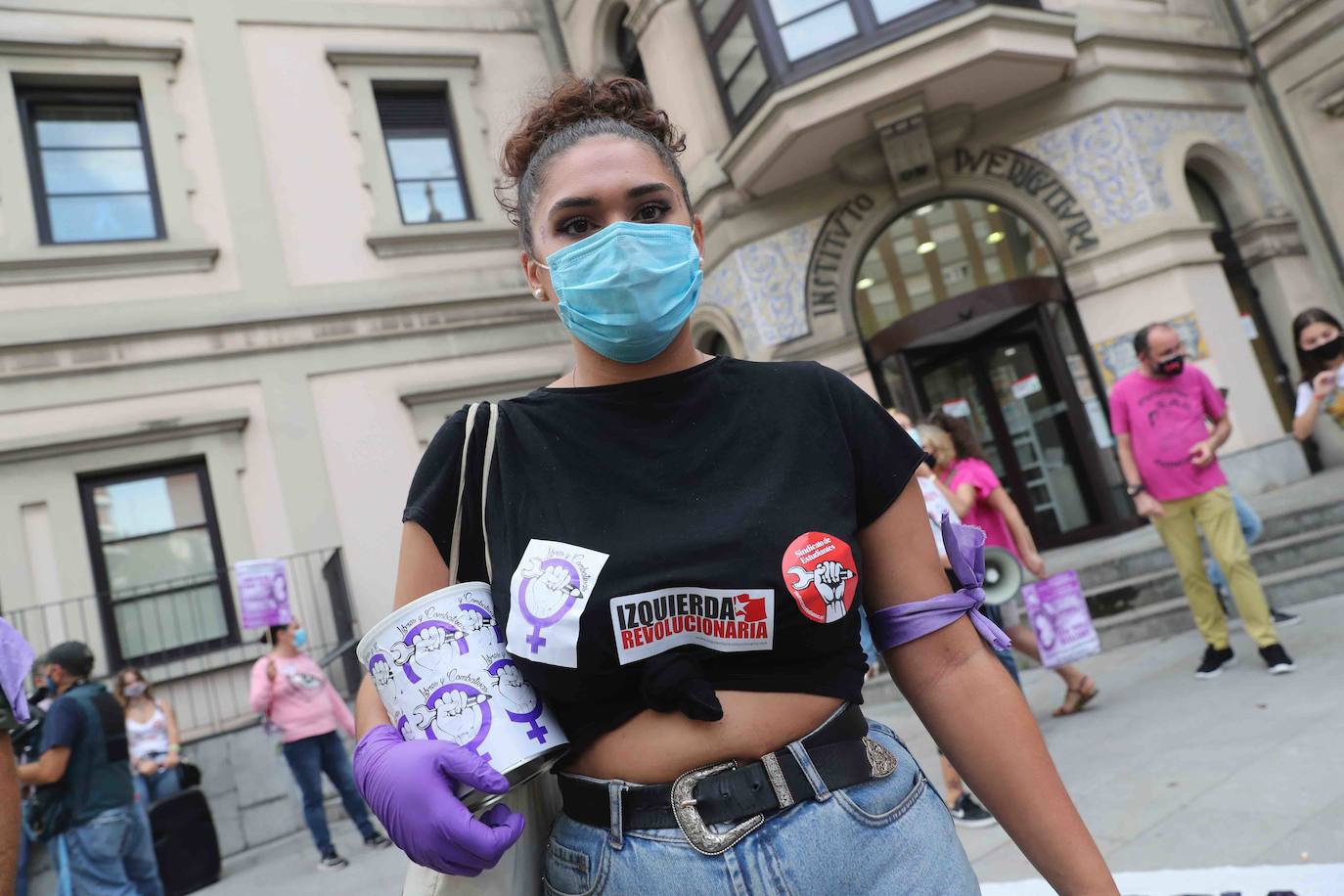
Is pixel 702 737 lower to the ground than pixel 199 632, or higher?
lower

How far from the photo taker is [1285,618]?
5.44m

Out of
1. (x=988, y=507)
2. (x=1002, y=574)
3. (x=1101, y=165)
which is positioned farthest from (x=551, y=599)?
(x=1101, y=165)

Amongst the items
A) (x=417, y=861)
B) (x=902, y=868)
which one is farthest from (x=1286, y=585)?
(x=417, y=861)

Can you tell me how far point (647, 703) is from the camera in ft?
3.58

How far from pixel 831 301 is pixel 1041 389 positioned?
2.55 m

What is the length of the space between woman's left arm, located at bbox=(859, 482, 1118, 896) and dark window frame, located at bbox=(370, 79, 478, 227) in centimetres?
974

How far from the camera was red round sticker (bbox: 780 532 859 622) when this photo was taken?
1.09 meters

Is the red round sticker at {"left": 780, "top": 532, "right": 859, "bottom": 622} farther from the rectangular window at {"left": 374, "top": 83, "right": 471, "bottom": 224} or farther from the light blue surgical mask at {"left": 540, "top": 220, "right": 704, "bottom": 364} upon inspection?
the rectangular window at {"left": 374, "top": 83, "right": 471, "bottom": 224}

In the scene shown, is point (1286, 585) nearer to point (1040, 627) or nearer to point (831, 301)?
point (1040, 627)

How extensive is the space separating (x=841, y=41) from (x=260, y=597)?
24.6 feet

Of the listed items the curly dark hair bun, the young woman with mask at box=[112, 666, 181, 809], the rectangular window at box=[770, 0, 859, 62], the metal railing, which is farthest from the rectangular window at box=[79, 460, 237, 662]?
the curly dark hair bun

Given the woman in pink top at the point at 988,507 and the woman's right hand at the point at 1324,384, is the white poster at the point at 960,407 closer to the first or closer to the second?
the woman in pink top at the point at 988,507

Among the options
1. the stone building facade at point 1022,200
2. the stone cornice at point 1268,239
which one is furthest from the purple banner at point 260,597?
the stone cornice at point 1268,239

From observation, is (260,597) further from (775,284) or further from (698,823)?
(775,284)
